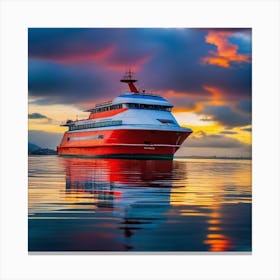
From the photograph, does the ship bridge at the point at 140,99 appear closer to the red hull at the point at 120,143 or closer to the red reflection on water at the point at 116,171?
the red hull at the point at 120,143

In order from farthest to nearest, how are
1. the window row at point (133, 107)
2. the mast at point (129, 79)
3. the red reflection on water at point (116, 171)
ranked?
the window row at point (133, 107), the red reflection on water at point (116, 171), the mast at point (129, 79)

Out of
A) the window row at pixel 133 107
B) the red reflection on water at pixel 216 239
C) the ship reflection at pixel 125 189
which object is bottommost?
the red reflection on water at pixel 216 239

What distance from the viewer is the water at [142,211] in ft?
18.9

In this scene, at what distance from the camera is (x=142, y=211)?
21.2 feet

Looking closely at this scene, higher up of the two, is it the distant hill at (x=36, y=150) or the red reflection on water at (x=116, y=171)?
the distant hill at (x=36, y=150)

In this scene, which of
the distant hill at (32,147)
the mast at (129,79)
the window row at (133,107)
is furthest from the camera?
the window row at (133,107)

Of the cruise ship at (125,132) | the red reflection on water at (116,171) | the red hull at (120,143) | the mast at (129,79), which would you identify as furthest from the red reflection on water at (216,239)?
the red hull at (120,143)

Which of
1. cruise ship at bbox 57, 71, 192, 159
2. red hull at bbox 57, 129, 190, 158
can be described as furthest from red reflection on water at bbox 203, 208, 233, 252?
red hull at bbox 57, 129, 190, 158

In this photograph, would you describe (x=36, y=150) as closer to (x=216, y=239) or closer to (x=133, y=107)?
(x=216, y=239)

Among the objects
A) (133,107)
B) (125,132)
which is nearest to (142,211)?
(133,107)

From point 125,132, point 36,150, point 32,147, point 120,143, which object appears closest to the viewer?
point 32,147

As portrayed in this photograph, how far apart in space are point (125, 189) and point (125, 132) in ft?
14.2
